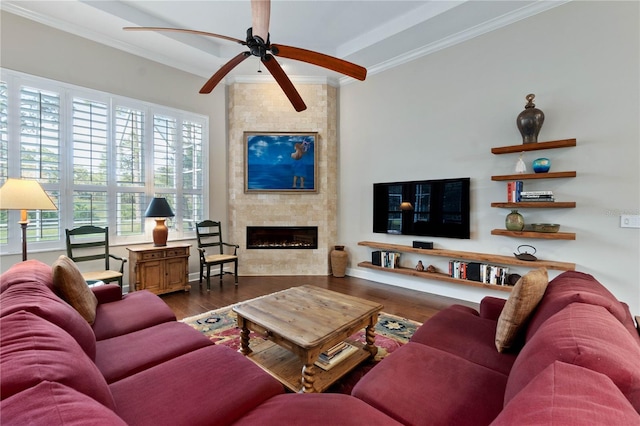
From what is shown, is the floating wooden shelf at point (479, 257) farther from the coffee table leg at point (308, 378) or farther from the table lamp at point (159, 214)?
the table lamp at point (159, 214)

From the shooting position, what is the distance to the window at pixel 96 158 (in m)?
3.27

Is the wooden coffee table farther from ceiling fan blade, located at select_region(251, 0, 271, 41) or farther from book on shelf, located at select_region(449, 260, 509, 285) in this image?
ceiling fan blade, located at select_region(251, 0, 271, 41)

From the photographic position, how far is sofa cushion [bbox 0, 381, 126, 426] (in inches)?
24.2

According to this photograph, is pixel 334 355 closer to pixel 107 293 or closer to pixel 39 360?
pixel 39 360

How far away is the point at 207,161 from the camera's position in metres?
5.03

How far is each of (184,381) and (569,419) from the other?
1433mm

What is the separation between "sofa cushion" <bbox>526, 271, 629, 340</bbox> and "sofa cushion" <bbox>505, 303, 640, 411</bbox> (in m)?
0.12

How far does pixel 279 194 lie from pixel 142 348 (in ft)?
12.3

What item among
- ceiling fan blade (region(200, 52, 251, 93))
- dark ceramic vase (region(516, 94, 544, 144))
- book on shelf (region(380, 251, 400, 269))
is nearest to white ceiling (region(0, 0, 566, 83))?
dark ceramic vase (region(516, 94, 544, 144))

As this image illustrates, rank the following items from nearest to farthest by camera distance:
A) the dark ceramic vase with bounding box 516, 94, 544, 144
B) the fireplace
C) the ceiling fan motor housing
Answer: the ceiling fan motor housing
the dark ceramic vase with bounding box 516, 94, 544, 144
the fireplace

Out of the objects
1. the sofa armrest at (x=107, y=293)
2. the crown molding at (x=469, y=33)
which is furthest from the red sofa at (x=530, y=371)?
the crown molding at (x=469, y=33)

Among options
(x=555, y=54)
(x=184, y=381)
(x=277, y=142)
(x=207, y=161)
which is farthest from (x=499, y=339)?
(x=207, y=161)

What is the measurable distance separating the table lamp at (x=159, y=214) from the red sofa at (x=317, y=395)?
202cm

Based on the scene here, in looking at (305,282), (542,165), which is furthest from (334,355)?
(542,165)
